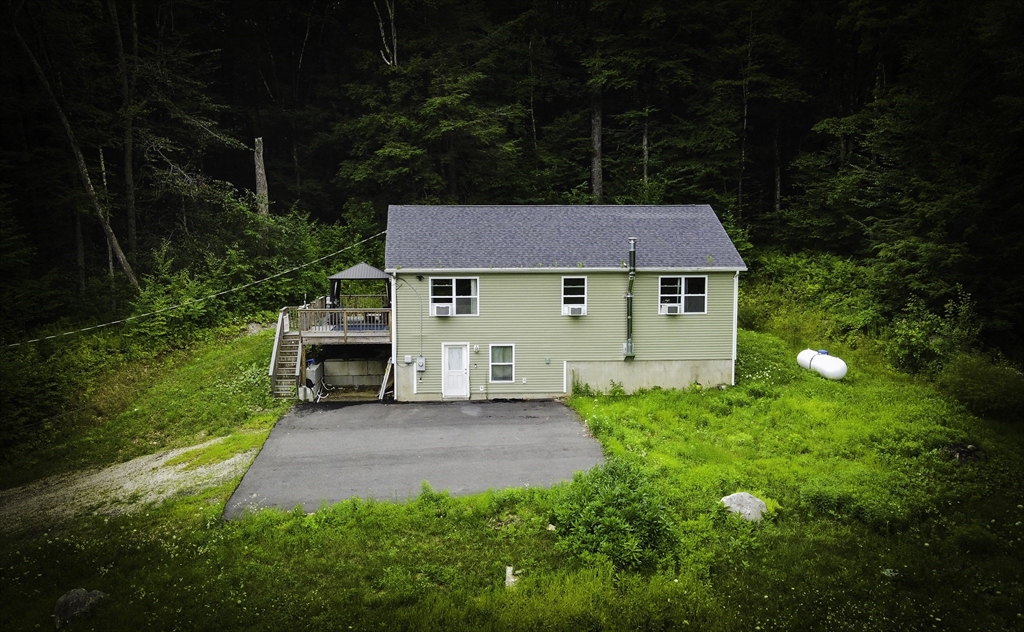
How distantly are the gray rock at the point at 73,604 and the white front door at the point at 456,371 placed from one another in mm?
10965

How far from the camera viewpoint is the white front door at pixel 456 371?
738 inches

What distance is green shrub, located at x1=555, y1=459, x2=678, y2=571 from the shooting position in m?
9.55

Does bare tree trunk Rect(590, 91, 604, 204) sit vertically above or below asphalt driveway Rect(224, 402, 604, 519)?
above

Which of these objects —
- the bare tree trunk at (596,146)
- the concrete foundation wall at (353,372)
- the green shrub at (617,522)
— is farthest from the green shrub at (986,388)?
the bare tree trunk at (596,146)

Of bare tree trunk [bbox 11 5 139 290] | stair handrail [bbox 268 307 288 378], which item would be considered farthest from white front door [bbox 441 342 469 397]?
bare tree trunk [bbox 11 5 139 290]

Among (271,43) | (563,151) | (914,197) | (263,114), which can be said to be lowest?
(914,197)

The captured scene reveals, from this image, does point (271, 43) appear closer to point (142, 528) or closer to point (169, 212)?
point (169, 212)

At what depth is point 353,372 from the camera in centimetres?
2028

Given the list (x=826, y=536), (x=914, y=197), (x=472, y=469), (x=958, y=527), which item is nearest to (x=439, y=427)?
(x=472, y=469)

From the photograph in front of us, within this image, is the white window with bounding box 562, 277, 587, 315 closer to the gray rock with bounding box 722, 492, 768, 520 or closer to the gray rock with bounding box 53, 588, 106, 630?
the gray rock with bounding box 722, 492, 768, 520

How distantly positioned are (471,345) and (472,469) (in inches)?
233

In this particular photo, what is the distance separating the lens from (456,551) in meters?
9.95

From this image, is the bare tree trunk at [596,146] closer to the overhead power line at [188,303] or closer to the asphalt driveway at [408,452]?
the overhead power line at [188,303]

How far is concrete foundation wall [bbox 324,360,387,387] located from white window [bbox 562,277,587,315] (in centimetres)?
661
